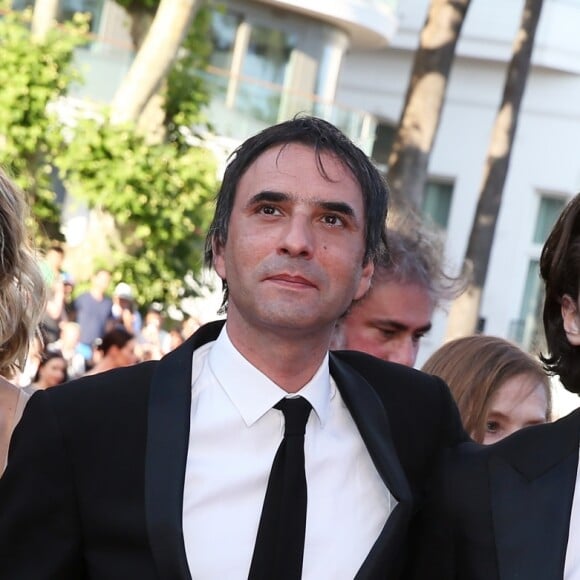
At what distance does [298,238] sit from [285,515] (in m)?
0.62

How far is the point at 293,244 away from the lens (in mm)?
3535

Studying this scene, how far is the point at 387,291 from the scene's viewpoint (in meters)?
5.39

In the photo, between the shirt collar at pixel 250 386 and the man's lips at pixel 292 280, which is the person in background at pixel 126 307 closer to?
the shirt collar at pixel 250 386

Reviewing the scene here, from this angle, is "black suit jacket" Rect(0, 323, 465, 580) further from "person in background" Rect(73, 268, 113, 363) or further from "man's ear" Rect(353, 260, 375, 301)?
"person in background" Rect(73, 268, 113, 363)

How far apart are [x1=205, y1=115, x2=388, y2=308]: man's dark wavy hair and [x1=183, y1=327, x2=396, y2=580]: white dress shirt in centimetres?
35

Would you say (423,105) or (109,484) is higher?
(423,105)

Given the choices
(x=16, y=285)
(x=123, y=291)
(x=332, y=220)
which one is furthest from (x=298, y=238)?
(x=123, y=291)

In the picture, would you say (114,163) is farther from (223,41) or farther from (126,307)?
(223,41)

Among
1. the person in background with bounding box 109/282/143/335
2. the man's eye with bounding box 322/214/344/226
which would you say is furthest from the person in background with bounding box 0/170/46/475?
the person in background with bounding box 109/282/143/335

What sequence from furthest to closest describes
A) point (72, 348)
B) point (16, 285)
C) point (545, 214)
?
point (545, 214)
point (72, 348)
point (16, 285)

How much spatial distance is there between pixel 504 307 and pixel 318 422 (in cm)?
3250

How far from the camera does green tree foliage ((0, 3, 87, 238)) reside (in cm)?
1602

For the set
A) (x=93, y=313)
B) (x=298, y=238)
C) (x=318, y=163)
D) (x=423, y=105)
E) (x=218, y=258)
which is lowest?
(x=93, y=313)

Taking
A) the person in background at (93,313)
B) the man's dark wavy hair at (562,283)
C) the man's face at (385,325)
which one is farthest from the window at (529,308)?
the man's dark wavy hair at (562,283)
